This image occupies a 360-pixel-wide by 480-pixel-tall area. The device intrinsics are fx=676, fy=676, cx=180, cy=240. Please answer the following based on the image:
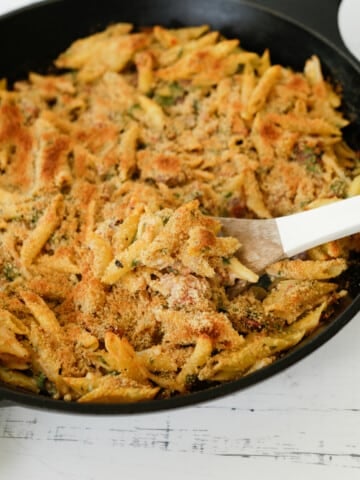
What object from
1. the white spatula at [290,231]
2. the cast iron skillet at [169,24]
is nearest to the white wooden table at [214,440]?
the white spatula at [290,231]

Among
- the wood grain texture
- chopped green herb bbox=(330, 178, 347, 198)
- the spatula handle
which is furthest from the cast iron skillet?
the wood grain texture

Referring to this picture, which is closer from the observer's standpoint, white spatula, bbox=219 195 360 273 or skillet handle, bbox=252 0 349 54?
white spatula, bbox=219 195 360 273

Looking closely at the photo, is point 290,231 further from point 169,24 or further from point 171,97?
point 169,24

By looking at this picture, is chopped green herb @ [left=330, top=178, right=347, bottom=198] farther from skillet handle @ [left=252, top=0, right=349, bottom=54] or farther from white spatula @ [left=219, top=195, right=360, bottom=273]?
skillet handle @ [left=252, top=0, right=349, bottom=54]

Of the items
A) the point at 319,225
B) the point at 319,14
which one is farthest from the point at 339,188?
the point at 319,14

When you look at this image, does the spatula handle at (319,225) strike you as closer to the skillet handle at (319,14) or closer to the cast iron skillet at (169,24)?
the cast iron skillet at (169,24)
